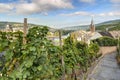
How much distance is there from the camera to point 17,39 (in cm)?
552

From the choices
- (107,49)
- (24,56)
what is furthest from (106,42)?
(24,56)

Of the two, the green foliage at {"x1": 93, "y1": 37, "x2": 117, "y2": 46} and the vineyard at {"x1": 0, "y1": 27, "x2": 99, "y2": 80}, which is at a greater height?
the vineyard at {"x1": 0, "y1": 27, "x2": 99, "y2": 80}

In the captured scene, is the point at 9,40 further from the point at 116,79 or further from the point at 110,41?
the point at 110,41

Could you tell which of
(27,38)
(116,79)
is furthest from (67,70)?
(116,79)

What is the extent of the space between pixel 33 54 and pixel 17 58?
0.44 metres

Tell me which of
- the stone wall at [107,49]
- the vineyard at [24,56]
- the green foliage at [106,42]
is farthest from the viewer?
the green foliage at [106,42]

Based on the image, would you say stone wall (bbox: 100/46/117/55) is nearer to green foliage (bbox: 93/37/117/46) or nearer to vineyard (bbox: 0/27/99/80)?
green foliage (bbox: 93/37/117/46)

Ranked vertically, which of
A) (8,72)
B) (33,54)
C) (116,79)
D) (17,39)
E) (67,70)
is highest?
(17,39)

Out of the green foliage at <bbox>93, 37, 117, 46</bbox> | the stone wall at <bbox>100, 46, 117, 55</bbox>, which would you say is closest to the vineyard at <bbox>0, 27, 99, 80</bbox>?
the stone wall at <bbox>100, 46, 117, 55</bbox>

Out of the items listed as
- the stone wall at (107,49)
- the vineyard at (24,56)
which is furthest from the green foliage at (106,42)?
the vineyard at (24,56)

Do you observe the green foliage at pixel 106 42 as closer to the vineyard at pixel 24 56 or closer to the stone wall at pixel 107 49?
the stone wall at pixel 107 49

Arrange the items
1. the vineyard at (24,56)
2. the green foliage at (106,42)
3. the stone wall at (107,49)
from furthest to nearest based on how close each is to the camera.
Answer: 1. the green foliage at (106,42)
2. the stone wall at (107,49)
3. the vineyard at (24,56)

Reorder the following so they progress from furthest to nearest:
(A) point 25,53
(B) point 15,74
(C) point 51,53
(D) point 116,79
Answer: (D) point 116,79 → (C) point 51,53 → (A) point 25,53 → (B) point 15,74

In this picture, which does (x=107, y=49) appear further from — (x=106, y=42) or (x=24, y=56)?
(x=24, y=56)
